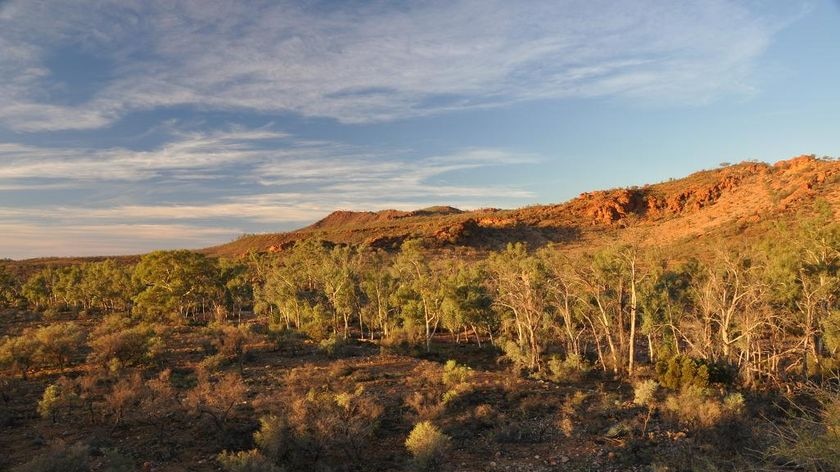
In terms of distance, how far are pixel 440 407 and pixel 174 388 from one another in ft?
39.6

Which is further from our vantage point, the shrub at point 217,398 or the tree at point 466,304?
the tree at point 466,304

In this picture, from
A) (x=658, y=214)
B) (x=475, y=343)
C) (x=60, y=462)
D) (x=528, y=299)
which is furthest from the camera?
(x=658, y=214)

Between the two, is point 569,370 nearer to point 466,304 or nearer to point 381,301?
point 466,304

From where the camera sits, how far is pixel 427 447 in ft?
46.2

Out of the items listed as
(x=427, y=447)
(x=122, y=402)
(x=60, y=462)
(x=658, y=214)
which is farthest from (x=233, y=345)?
(x=658, y=214)

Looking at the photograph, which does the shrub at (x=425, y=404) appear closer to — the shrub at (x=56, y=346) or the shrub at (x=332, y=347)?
the shrub at (x=332, y=347)

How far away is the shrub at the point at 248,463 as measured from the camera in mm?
12375

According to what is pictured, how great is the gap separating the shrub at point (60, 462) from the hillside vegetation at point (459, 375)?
0.17 feet

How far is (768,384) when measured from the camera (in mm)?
24516

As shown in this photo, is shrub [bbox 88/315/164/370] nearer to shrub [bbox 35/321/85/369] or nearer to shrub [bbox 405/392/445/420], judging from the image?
shrub [bbox 35/321/85/369]

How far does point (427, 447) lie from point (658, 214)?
101815mm

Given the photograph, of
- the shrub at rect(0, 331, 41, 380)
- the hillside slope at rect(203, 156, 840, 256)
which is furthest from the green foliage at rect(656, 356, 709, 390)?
the hillside slope at rect(203, 156, 840, 256)

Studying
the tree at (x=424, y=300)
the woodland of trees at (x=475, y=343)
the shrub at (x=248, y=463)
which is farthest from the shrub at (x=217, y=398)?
the tree at (x=424, y=300)

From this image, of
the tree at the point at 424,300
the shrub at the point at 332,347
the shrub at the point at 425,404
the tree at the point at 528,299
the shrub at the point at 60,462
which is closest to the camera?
the shrub at the point at 60,462
